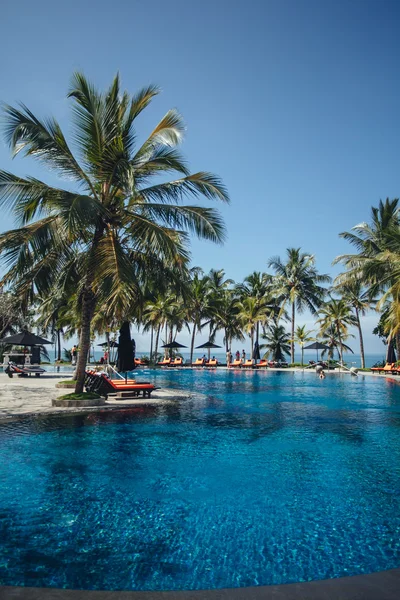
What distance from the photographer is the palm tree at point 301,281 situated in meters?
42.5

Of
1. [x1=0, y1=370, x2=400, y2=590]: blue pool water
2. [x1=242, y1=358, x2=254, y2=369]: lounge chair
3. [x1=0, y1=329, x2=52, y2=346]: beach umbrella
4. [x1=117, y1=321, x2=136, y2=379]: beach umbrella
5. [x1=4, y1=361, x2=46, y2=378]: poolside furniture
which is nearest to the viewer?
[x1=0, y1=370, x2=400, y2=590]: blue pool water

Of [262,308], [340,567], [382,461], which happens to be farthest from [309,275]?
[340,567]

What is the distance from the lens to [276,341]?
48375mm

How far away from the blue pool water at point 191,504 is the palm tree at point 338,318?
33072mm

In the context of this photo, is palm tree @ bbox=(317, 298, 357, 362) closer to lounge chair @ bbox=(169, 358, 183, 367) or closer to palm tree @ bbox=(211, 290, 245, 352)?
palm tree @ bbox=(211, 290, 245, 352)

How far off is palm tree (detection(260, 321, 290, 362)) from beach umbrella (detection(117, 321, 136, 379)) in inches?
1345

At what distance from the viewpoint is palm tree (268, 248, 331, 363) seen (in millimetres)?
42481

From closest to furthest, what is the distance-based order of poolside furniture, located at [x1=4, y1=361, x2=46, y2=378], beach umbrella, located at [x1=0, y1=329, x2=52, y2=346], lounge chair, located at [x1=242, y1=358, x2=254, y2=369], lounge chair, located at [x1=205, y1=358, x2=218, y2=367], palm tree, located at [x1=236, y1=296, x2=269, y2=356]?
poolside furniture, located at [x1=4, y1=361, x2=46, y2=378]
beach umbrella, located at [x1=0, y1=329, x2=52, y2=346]
lounge chair, located at [x1=242, y1=358, x2=254, y2=369]
palm tree, located at [x1=236, y1=296, x2=269, y2=356]
lounge chair, located at [x1=205, y1=358, x2=218, y2=367]

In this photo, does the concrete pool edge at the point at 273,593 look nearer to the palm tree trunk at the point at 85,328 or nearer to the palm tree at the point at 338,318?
the palm tree trunk at the point at 85,328

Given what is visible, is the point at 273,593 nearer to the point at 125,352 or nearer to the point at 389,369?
the point at 125,352

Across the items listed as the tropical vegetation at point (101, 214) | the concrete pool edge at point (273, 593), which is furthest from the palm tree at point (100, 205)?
the concrete pool edge at point (273, 593)

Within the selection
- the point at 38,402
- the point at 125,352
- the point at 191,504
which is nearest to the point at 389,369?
the point at 125,352

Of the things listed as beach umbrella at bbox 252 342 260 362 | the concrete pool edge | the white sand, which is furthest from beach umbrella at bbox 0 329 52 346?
beach umbrella at bbox 252 342 260 362

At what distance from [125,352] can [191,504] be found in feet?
35.9
